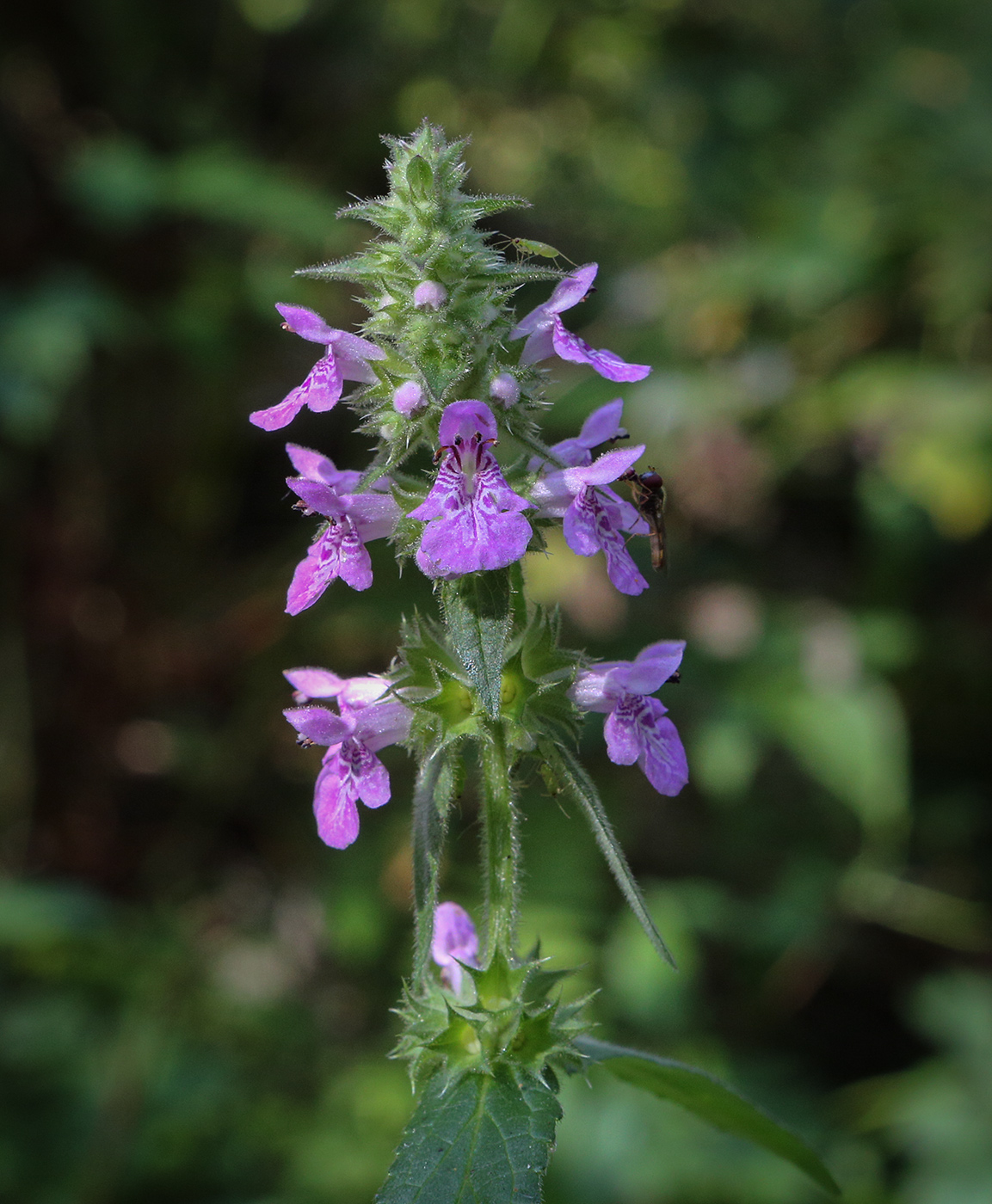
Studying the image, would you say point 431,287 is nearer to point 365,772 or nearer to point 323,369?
point 323,369

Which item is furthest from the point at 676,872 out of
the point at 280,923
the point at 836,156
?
the point at 836,156

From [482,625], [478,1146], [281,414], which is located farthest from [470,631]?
[478,1146]

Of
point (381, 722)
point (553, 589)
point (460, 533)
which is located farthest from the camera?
point (553, 589)

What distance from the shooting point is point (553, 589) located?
486 cm

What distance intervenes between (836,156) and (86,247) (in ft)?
13.3

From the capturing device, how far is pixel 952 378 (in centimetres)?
539

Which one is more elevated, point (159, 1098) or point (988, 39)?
point (988, 39)

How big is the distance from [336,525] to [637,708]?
556 mm

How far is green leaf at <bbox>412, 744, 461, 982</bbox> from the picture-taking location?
5.33 ft

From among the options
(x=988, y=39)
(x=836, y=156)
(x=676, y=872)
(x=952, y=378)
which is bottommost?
(x=676, y=872)

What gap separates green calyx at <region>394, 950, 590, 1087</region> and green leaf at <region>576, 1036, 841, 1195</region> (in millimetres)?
87

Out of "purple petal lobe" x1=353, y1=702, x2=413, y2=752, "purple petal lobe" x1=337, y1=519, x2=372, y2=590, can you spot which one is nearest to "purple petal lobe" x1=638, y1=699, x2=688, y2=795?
"purple petal lobe" x1=353, y1=702, x2=413, y2=752

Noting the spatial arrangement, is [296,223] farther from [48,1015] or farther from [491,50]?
[48,1015]

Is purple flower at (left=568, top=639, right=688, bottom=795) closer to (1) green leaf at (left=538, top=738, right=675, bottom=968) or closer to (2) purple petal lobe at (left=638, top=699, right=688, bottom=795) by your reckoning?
(2) purple petal lobe at (left=638, top=699, right=688, bottom=795)
